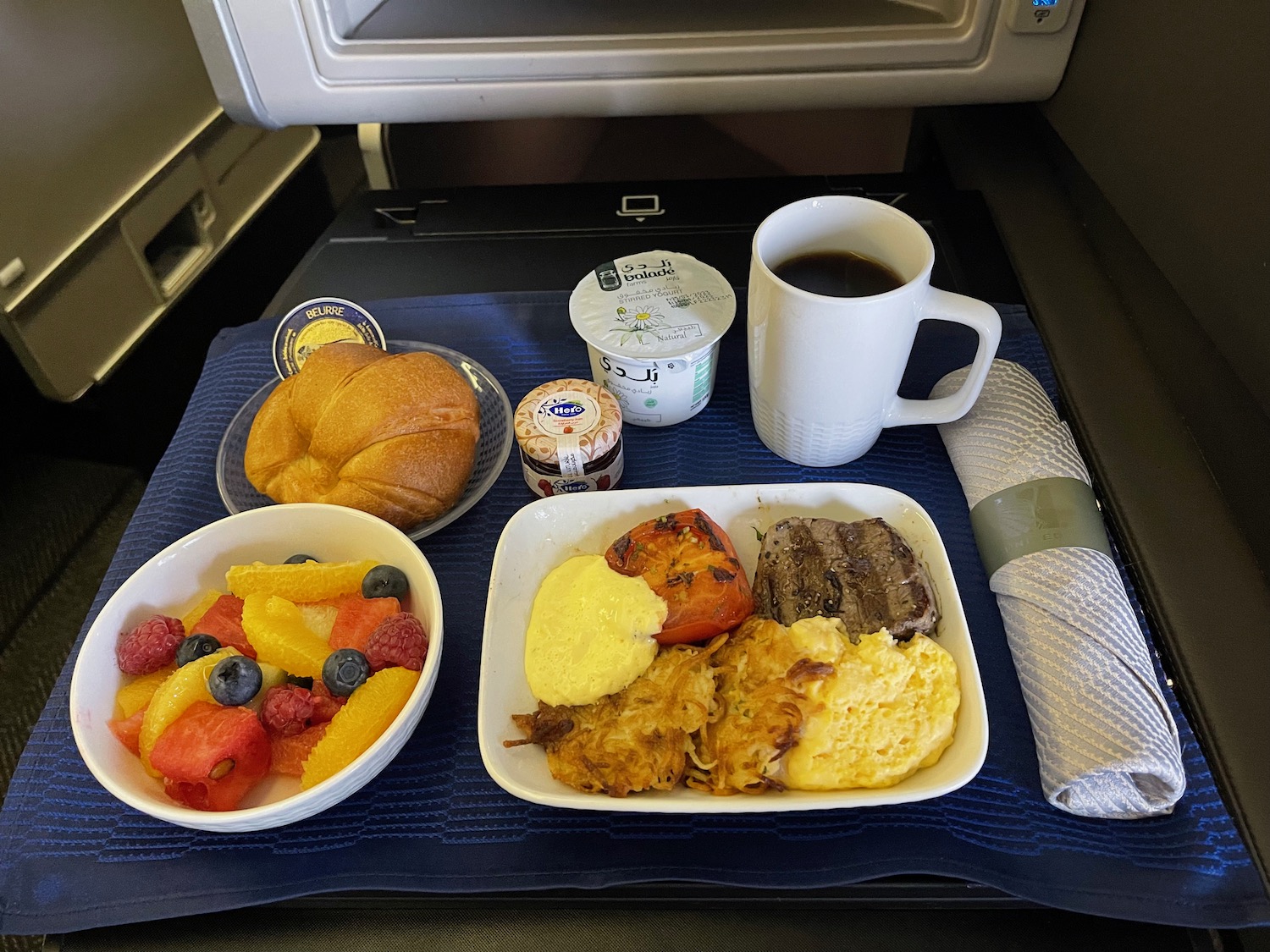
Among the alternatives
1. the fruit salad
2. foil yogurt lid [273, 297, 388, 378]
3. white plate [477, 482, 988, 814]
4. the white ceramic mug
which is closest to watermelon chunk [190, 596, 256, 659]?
the fruit salad

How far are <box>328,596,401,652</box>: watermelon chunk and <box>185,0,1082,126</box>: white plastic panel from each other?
2.16 feet

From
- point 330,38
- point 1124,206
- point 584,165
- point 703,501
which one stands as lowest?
point 584,165

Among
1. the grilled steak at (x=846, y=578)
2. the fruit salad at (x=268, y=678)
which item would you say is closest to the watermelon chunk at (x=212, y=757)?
the fruit salad at (x=268, y=678)

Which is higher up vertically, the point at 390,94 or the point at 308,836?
the point at 390,94

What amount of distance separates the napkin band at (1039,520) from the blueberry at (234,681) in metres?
0.70

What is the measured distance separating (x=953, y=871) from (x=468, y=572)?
53cm

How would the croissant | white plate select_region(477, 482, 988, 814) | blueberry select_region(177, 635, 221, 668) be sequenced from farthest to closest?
the croissant → blueberry select_region(177, 635, 221, 668) → white plate select_region(477, 482, 988, 814)

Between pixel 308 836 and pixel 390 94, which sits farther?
pixel 390 94

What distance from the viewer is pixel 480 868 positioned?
738mm

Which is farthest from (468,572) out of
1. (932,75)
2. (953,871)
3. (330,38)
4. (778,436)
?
(932,75)

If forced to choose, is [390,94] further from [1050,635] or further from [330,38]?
[1050,635]

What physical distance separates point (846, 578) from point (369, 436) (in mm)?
504

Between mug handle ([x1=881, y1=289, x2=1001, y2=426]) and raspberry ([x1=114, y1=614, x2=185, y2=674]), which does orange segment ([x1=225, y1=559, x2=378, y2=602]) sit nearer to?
A: raspberry ([x1=114, y1=614, x2=185, y2=674])

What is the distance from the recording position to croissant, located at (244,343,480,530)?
920 millimetres
